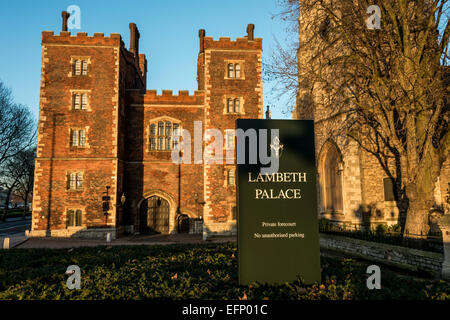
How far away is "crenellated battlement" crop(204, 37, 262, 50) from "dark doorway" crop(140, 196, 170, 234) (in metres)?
12.5

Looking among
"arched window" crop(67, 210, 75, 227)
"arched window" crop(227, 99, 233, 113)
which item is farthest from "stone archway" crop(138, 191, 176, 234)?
"arched window" crop(227, 99, 233, 113)

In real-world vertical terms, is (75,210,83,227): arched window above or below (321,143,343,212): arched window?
below

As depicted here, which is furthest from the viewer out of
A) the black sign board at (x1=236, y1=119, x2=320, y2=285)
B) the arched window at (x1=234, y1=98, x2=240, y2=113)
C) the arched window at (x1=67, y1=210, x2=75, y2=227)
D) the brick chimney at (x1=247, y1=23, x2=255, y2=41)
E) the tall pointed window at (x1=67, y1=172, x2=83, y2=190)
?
the brick chimney at (x1=247, y1=23, x2=255, y2=41)

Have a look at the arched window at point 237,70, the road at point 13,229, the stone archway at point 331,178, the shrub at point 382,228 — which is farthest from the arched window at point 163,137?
the shrub at point 382,228

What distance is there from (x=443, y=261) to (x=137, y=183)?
19.6 m

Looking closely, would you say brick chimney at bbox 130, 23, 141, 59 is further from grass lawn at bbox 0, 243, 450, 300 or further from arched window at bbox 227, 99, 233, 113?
grass lawn at bbox 0, 243, 450, 300

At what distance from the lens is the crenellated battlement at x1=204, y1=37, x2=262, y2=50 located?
76.3 ft

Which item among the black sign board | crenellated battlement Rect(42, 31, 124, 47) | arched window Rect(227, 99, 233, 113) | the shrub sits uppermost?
crenellated battlement Rect(42, 31, 124, 47)

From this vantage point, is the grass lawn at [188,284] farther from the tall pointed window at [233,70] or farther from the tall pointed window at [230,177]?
the tall pointed window at [233,70]

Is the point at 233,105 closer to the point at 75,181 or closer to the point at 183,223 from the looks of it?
the point at 183,223

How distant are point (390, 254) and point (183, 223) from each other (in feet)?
52.8

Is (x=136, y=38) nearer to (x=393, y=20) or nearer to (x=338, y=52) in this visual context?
(x=338, y=52)

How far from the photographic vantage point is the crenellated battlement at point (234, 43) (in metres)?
23.3

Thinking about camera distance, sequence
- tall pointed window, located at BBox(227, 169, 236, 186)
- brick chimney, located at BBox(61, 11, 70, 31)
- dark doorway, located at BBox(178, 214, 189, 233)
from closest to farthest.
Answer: tall pointed window, located at BBox(227, 169, 236, 186), brick chimney, located at BBox(61, 11, 70, 31), dark doorway, located at BBox(178, 214, 189, 233)
